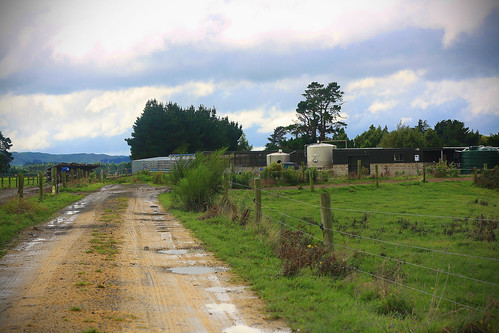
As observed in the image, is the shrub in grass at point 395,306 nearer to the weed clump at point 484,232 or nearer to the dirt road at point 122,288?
the dirt road at point 122,288

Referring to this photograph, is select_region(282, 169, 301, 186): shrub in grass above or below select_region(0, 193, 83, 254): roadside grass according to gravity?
above

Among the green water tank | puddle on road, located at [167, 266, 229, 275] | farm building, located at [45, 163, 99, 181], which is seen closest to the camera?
puddle on road, located at [167, 266, 229, 275]

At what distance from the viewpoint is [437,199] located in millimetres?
24109

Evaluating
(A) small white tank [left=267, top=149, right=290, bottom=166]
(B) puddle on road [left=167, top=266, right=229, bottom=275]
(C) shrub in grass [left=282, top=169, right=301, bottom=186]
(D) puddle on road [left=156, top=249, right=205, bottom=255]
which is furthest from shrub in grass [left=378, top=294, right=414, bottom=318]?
(A) small white tank [left=267, top=149, right=290, bottom=166]

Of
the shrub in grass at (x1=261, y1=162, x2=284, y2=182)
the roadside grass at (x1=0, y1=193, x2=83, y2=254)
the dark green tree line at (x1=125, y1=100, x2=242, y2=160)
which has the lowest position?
the roadside grass at (x1=0, y1=193, x2=83, y2=254)

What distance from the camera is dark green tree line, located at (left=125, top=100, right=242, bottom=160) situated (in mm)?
74688

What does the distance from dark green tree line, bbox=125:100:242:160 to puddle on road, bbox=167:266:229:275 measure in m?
62.5

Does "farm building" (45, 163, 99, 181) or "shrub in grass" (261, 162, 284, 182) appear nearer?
"shrub in grass" (261, 162, 284, 182)

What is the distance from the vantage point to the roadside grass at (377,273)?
18.7ft

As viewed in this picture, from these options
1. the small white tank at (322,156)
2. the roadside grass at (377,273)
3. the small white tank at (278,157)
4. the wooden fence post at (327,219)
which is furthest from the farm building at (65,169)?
the wooden fence post at (327,219)

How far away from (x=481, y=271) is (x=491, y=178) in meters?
24.4

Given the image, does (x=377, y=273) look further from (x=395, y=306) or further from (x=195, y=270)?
(x=195, y=270)

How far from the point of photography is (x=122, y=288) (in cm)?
732

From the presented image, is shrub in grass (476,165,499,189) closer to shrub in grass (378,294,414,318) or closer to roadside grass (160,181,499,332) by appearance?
roadside grass (160,181,499,332)
